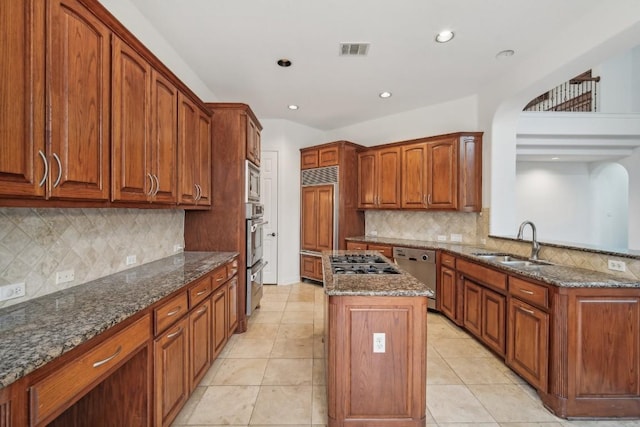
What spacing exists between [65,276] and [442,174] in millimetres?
3905

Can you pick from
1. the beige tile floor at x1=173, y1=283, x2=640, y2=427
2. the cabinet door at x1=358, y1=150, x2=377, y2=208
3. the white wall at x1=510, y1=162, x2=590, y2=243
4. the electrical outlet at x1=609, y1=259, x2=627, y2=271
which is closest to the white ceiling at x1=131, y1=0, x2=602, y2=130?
the cabinet door at x1=358, y1=150, x2=377, y2=208

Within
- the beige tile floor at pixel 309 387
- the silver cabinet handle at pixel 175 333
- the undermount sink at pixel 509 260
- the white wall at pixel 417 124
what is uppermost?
the white wall at pixel 417 124

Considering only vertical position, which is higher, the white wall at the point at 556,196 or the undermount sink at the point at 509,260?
the white wall at the point at 556,196

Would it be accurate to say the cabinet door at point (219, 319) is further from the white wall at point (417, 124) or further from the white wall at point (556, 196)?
the white wall at point (556, 196)

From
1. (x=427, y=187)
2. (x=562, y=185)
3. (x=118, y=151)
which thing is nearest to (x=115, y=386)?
(x=118, y=151)

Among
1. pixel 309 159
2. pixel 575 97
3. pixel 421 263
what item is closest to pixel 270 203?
pixel 309 159

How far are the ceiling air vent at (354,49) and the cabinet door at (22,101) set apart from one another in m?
2.27

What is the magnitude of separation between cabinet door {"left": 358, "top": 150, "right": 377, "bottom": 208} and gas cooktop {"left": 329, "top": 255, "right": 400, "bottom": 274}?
190cm

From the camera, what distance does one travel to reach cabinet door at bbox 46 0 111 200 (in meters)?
1.16

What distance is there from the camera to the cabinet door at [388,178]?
13.7 ft

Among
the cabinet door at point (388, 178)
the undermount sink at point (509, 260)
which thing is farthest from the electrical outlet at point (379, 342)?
the cabinet door at point (388, 178)

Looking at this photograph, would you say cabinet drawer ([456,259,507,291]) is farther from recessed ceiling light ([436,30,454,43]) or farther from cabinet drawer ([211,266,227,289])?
cabinet drawer ([211,266,227,289])

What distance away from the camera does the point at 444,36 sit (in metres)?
2.53

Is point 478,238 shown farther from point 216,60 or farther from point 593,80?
point 593,80
